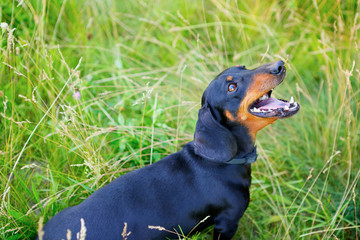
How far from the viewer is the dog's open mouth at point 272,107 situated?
8.04 feet

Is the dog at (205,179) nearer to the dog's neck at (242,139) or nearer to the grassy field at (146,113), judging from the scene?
the dog's neck at (242,139)

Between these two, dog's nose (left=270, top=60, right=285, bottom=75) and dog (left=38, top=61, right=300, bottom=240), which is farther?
dog's nose (left=270, top=60, right=285, bottom=75)

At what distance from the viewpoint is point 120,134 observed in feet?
11.1

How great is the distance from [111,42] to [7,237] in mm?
2657

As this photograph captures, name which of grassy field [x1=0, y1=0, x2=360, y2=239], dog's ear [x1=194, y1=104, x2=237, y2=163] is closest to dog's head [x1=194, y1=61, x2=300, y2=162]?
dog's ear [x1=194, y1=104, x2=237, y2=163]

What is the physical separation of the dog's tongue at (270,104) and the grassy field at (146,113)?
0.42 meters

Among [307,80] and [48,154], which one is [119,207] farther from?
[307,80]

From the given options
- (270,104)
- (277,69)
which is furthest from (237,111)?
(277,69)

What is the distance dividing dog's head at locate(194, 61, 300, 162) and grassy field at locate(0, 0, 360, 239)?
432 millimetres

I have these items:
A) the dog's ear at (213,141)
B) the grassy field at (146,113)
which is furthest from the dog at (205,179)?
the grassy field at (146,113)

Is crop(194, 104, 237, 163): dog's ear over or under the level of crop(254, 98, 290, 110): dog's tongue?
under

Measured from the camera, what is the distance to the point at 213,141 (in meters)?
2.44

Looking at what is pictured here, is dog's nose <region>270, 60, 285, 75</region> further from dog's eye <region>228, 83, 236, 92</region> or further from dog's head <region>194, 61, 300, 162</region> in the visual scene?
dog's eye <region>228, 83, 236, 92</region>

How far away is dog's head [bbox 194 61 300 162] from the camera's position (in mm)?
2447
